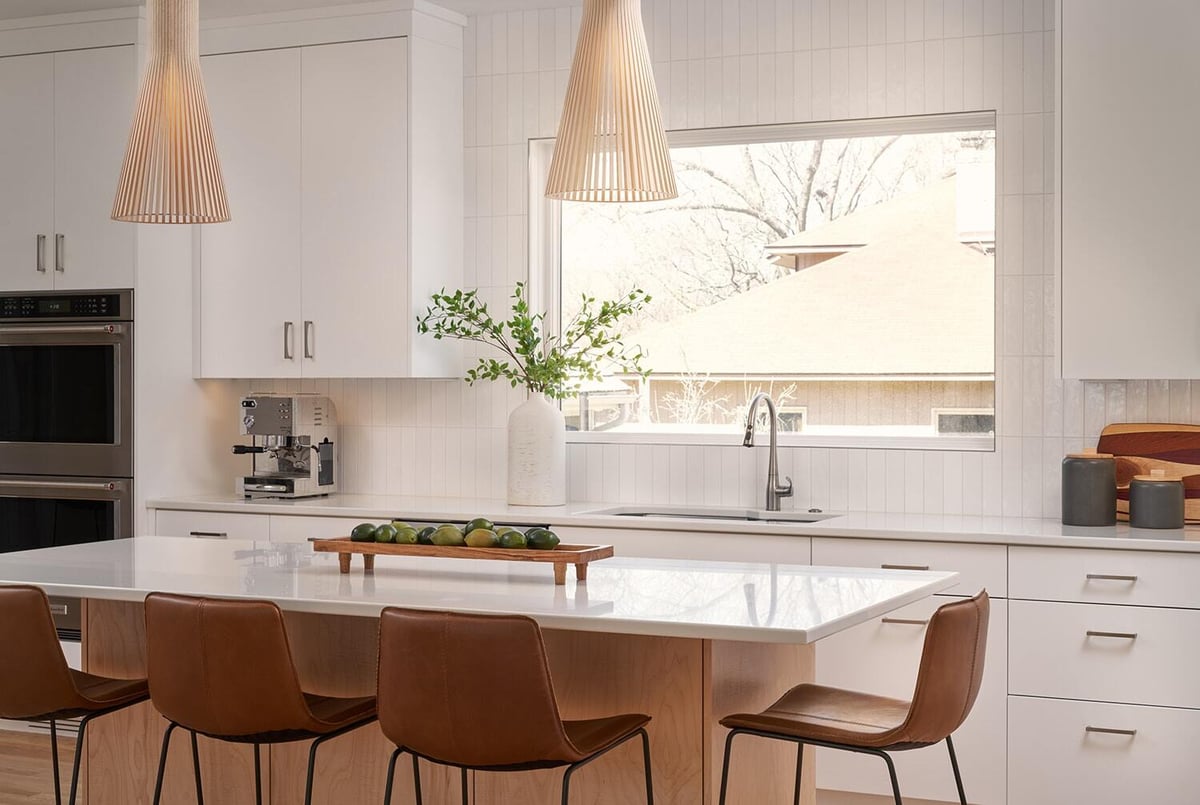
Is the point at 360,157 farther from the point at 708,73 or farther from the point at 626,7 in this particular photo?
the point at 626,7

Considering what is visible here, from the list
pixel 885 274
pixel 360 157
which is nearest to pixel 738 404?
pixel 885 274

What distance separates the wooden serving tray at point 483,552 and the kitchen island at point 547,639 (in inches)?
2.1

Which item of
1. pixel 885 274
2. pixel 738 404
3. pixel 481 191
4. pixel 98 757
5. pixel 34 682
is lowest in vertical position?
pixel 98 757

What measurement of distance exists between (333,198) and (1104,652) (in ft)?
9.70

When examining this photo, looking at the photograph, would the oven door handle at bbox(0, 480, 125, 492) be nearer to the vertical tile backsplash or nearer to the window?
the vertical tile backsplash

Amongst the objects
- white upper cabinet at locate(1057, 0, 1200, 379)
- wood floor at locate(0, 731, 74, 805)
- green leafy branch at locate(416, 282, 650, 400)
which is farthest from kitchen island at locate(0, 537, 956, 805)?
green leafy branch at locate(416, 282, 650, 400)

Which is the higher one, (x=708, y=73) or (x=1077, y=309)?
(x=708, y=73)

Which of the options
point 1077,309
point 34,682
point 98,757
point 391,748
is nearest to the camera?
point 34,682

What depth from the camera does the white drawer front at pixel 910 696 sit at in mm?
3854

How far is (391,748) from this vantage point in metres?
3.03

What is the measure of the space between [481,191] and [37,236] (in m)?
1.63

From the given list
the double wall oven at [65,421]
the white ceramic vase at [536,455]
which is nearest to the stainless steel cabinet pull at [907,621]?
the white ceramic vase at [536,455]

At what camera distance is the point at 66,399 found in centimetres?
494

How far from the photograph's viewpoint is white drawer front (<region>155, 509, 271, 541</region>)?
4.77 metres
